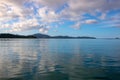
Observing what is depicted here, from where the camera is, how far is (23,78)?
22609mm

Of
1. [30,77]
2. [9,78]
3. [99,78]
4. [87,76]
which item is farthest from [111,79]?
[9,78]

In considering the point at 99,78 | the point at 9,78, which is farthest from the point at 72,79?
the point at 9,78

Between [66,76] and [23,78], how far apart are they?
5937mm

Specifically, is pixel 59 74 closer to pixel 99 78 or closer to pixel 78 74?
pixel 78 74

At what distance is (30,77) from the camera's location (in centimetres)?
2306

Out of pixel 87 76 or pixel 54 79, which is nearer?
pixel 54 79

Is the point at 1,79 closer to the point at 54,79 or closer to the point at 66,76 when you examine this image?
the point at 54,79

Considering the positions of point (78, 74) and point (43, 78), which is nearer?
point (43, 78)

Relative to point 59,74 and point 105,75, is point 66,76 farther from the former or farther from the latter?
point 105,75

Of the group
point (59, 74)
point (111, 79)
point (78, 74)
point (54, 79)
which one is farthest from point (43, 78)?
point (111, 79)

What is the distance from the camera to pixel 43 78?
22531 mm

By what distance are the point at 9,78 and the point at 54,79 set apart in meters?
6.06

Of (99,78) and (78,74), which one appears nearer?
(99,78)

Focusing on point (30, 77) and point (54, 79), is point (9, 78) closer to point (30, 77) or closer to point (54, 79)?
point (30, 77)
